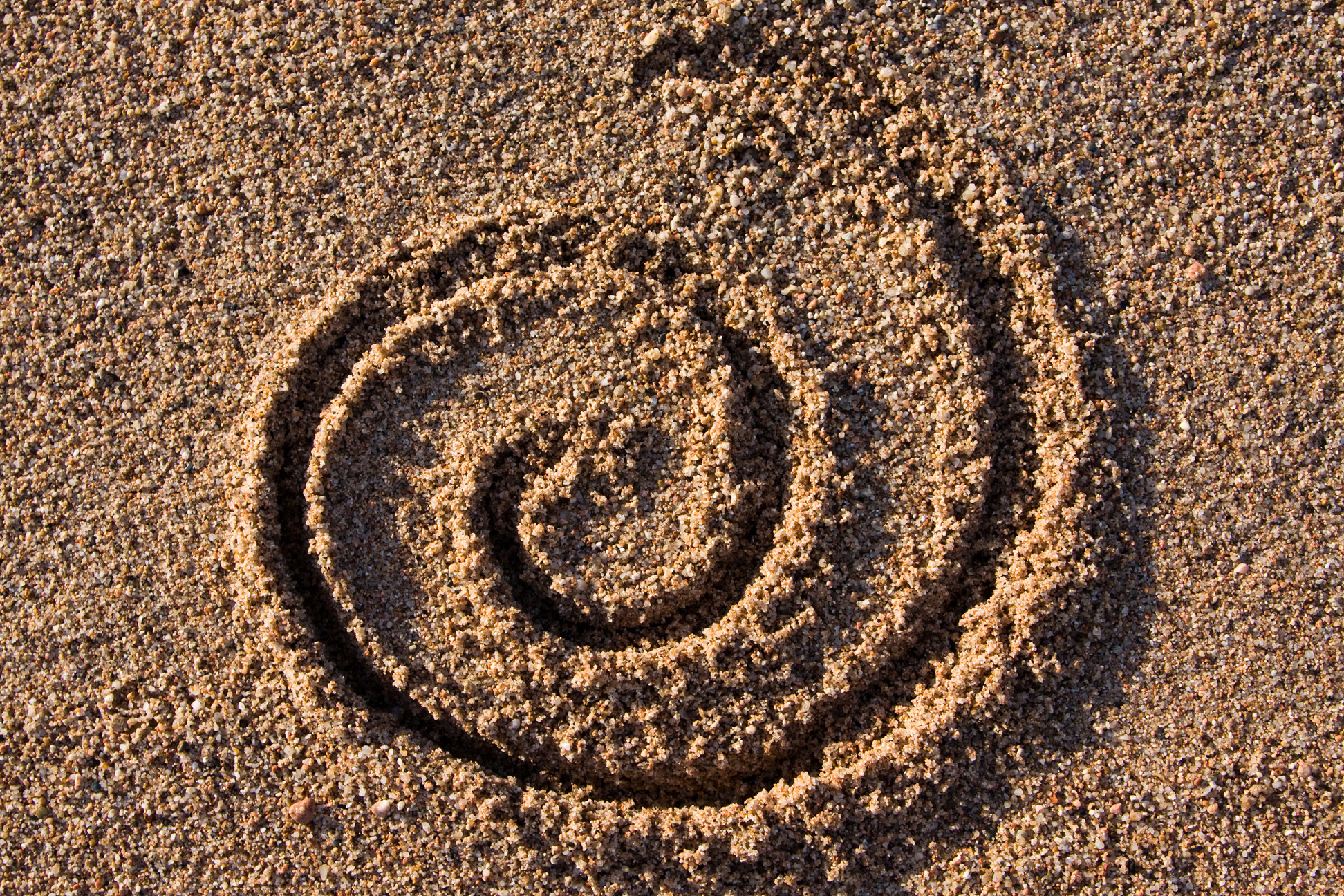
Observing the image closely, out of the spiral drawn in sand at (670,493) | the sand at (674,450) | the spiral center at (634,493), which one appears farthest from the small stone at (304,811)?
the spiral center at (634,493)

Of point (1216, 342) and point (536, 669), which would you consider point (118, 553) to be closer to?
point (536, 669)

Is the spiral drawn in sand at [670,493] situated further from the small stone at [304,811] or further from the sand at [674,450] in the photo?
the small stone at [304,811]

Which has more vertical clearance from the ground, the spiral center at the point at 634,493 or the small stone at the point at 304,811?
the spiral center at the point at 634,493

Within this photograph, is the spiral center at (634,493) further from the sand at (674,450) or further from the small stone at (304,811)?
the small stone at (304,811)

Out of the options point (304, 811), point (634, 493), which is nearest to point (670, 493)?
point (634, 493)

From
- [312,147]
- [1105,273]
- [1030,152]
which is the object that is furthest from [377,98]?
[1105,273]

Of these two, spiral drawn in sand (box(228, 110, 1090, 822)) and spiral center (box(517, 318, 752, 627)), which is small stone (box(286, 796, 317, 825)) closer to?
spiral drawn in sand (box(228, 110, 1090, 822))

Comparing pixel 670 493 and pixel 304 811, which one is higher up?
pixel 670 493

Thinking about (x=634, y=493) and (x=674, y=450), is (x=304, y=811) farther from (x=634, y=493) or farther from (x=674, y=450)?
(x=674, y=450)
